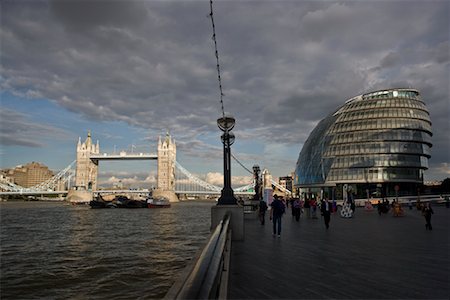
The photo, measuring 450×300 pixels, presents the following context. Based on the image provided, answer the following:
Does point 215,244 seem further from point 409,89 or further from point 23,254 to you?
point 409,89

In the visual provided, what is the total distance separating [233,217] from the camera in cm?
1072

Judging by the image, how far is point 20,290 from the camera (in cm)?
1027

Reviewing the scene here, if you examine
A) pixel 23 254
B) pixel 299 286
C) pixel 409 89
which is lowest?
pixel 23 254

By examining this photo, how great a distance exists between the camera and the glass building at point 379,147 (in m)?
74.3

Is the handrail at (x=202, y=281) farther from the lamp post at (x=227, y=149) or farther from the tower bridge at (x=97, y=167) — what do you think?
the tower bridge at (x=97, y=167)

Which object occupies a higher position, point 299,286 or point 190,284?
point 190,284

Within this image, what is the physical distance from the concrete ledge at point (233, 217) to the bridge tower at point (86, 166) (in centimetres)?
13745

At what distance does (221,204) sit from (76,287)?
16.0ft

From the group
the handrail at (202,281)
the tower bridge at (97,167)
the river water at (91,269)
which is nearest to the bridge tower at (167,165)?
the tower bridge at (97,167)

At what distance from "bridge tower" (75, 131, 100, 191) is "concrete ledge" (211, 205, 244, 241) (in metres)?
137

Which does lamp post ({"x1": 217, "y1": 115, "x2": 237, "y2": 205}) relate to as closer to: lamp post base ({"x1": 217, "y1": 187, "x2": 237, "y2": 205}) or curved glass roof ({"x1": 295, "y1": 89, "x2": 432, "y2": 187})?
lamp post base ({"x1": 217, "y1": 187, "x2": 237, "y2": 205})

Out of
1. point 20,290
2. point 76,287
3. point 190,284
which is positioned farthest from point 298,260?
point 20,290

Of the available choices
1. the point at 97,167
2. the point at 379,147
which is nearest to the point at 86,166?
the point at 97,167

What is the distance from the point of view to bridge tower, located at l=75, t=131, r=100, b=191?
464ft
